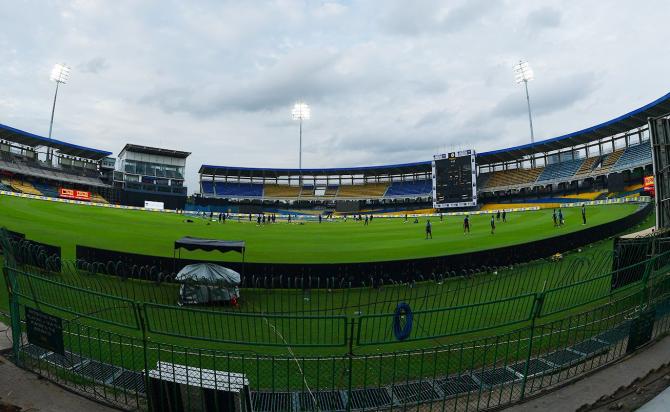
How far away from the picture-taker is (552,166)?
65188mm

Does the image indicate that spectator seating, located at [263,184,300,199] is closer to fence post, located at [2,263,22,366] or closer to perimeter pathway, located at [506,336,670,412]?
fence post, located at [2,263,22,366]

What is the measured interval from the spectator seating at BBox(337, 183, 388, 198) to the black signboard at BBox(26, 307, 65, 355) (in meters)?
76.4

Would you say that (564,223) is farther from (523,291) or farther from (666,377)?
(666,377)

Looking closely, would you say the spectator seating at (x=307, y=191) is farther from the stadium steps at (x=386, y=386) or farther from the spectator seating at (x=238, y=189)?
the stadium steps at (x=386, y=386)

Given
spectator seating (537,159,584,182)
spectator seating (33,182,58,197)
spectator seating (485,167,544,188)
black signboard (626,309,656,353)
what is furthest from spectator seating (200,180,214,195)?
black signboard (626,309,656,353)

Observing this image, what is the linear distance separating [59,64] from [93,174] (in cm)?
2240

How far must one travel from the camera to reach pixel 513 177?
68875 mm

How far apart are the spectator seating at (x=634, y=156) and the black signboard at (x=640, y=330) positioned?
2033 inches

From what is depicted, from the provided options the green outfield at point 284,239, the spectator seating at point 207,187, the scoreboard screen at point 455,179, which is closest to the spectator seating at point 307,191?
the spectator seating at point 207,187

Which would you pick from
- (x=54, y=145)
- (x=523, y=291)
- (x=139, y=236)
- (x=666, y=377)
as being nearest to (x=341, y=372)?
(x=666, y=377)

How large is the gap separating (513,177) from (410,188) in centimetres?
2084

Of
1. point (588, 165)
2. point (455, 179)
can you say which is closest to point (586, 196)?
point (588, 165)

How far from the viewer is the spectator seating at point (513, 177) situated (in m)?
65.9

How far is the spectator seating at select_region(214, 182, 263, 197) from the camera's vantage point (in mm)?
84175
